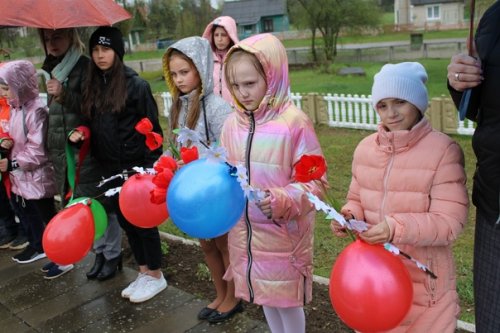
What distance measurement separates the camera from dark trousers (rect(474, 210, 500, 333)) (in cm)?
188

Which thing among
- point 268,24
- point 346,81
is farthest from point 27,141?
point 268,24

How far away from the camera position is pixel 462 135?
8289mm

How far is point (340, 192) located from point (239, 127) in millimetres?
3731

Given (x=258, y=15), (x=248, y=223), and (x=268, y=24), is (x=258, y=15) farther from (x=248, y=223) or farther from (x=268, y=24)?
(x=248, y=223)

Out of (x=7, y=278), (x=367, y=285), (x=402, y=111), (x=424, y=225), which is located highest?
(x=402, y=111)

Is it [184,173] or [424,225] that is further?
[184,173]

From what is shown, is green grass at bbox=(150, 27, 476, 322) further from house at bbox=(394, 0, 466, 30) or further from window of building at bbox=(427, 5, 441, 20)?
window of building at bbox=(427, 5, 441, 20)

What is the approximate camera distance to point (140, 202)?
283 centimetres

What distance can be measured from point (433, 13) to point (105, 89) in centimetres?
5006

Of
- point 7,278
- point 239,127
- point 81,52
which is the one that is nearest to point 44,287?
point 7,278

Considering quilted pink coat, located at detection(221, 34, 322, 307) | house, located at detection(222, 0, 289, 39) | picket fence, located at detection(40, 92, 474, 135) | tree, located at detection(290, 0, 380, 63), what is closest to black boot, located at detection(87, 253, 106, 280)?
quilted pink coat, located at detection(221, 34, 322, 307)

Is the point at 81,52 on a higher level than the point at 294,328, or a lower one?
higher

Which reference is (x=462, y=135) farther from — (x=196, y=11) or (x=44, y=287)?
(x=196, y=11)

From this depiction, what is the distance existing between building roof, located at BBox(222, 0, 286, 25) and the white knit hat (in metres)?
45.2
